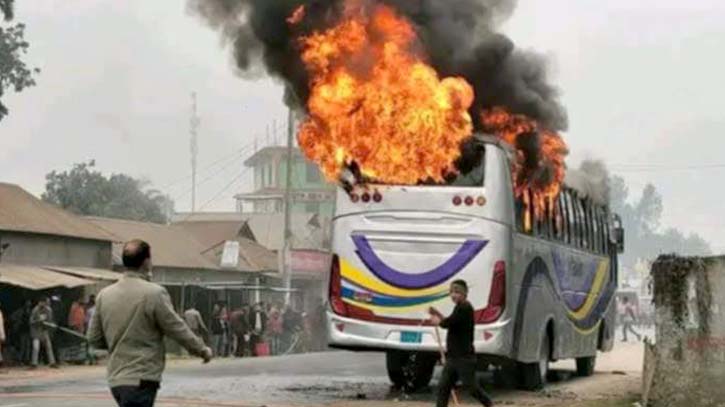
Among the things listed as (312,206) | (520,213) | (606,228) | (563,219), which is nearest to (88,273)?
(606,228)

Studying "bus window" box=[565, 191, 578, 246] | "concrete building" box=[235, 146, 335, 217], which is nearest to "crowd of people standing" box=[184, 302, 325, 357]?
"bus window" box=[565, 191, 578, 246]

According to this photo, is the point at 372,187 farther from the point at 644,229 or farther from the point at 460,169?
the point at 644,229

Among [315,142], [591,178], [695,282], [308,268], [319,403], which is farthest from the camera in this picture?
[308,268]

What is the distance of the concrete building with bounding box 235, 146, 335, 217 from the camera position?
90.7 meters

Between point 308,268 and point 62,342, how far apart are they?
28016mm

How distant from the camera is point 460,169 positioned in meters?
16.3

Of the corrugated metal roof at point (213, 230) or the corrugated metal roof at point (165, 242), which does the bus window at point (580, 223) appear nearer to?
the corrugated metal roof at point (165, 242)

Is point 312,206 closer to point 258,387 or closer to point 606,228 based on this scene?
point 606,228

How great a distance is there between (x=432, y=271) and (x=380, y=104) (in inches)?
99.3

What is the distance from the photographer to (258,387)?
18375mm

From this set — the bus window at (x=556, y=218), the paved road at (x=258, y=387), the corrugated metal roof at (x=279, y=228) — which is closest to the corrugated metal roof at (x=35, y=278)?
the paved road at (x=258, y=387)

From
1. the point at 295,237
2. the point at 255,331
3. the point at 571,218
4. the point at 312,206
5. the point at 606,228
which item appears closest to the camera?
the point at 571,218

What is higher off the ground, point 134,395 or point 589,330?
point 134,395

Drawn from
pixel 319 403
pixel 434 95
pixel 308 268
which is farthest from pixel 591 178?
pixel 308 268
